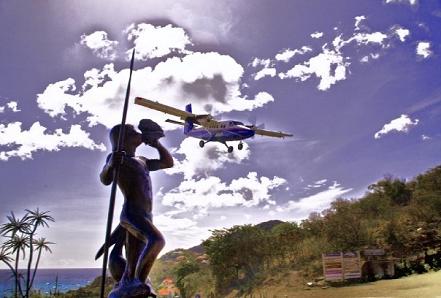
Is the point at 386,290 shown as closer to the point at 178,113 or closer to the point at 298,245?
the point at 298,245

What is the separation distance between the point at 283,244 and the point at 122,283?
28.3 metres

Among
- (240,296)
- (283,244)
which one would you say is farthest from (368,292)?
(283,244)

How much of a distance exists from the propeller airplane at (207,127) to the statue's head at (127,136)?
24503 mm

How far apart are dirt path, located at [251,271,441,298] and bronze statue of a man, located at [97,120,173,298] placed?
51.2 feet

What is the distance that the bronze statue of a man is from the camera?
19.6ft

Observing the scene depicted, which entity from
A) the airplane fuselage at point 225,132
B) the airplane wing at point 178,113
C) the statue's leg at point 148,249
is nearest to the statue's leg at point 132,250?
the statue's leg at point 148,249

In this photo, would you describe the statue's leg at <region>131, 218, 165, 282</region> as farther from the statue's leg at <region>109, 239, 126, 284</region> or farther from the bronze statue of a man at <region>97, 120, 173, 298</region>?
the statue's leg at <region>109, 239, 126, 284</region>

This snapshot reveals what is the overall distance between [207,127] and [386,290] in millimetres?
17580

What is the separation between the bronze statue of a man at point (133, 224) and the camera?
19.6ft

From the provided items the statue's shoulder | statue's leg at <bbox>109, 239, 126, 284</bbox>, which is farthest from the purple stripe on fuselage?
statue's leg at <bbox>109, 239, 126, 284</bbox>

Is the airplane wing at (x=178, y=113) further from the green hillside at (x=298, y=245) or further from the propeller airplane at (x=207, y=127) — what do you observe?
the green hillside at (x=298, y=245)

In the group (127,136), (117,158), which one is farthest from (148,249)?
(127,136)

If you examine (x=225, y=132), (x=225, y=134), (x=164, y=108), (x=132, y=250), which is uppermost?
(x=164, y=108)

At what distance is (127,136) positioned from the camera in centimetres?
683
